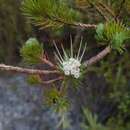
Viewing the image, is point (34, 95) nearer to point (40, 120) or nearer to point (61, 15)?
point (40, 120)

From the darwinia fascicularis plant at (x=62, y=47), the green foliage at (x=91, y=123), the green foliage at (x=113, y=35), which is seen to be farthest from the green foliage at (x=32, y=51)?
the green foliage at (x=91, y=123)

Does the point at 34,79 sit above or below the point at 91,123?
above

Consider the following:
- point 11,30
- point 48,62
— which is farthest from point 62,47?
point 11,30

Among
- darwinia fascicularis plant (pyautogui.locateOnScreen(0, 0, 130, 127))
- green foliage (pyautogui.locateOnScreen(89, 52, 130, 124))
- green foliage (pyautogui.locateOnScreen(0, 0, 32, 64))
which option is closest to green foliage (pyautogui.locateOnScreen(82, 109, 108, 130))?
green foliage (pyautogui.locateOnScreen(89, 52, 130, 124))

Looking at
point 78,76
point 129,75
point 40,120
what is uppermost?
point 78,76

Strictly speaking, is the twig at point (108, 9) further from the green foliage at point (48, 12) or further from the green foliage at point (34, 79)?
the green foliage at point (34, 79)

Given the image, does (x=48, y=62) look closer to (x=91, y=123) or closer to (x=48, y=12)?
(x=48, y=12)

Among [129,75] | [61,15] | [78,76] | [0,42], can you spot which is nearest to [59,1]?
[61,15]
